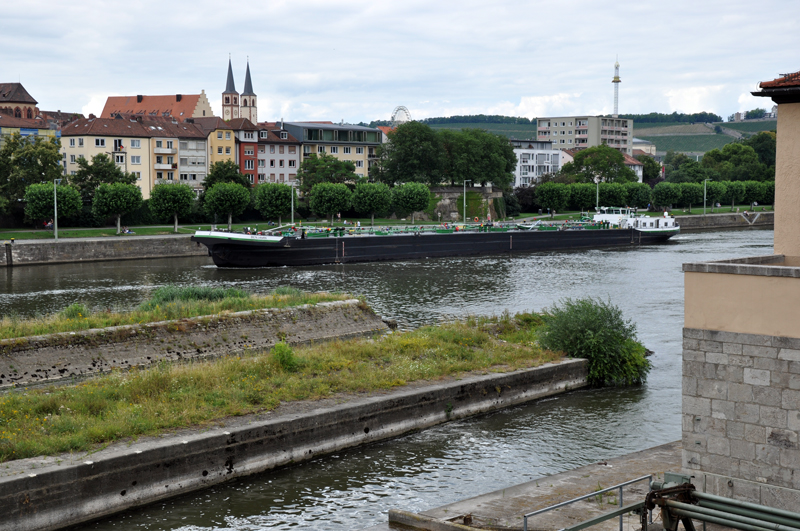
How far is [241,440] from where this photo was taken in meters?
15.2

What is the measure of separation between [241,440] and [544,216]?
9352 centimetres

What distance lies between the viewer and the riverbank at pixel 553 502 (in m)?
11.8

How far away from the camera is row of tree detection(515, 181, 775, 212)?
108312 millimetres

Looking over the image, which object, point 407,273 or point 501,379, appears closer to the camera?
point 501,379

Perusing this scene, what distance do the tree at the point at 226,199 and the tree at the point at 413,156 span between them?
101 feet

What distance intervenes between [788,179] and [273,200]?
66286 millimetres

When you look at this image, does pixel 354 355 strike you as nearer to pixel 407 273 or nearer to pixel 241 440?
pixel 241 440

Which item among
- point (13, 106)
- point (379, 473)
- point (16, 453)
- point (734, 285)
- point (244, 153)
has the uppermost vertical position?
point (13, 106)

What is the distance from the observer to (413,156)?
102 metres

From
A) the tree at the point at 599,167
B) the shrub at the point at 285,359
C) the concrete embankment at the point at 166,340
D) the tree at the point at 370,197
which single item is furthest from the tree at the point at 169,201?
the tree at the point at 599,167

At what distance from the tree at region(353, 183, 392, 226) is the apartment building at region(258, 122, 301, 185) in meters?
26.6

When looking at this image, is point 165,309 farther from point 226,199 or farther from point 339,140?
point 339,140

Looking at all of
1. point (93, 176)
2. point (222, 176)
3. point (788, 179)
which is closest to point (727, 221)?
point (222, 176)

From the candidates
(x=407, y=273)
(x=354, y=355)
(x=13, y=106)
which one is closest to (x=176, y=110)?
(x=13, y=106)
